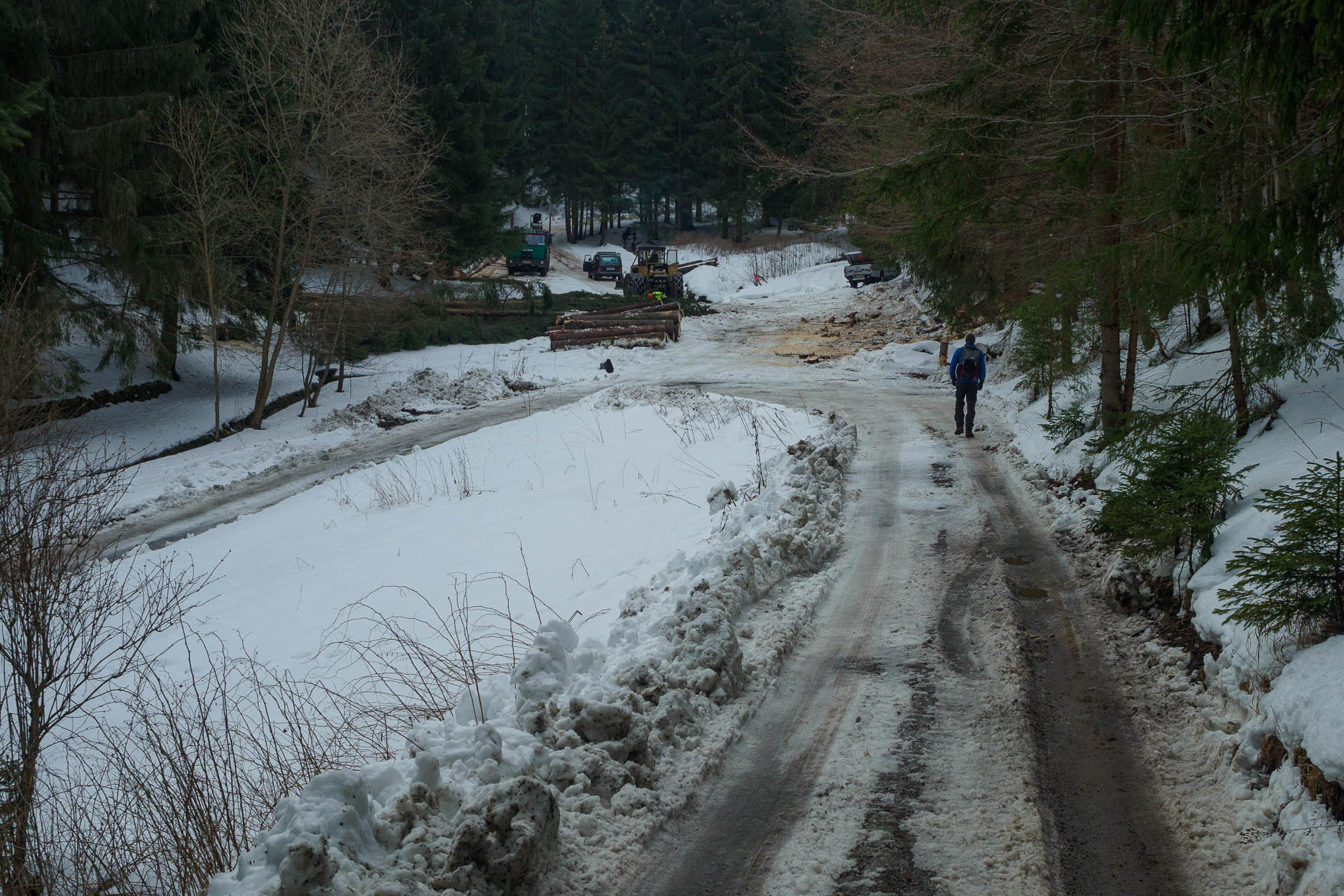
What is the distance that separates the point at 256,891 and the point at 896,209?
57.1 feet

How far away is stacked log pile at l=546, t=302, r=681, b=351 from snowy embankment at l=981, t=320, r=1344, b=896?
2390 centimetres

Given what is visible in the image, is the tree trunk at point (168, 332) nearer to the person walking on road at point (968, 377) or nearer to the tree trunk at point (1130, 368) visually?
the person walking on road at point (968, 377)

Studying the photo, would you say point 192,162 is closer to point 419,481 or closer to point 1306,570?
point 419,481

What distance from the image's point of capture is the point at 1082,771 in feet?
15.1

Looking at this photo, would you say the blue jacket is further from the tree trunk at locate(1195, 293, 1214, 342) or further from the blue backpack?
the tree trunk at locate(1195, 293, 1214, 342)

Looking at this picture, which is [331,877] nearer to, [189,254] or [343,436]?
[343,436]

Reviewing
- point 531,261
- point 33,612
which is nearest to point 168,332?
point 33,612

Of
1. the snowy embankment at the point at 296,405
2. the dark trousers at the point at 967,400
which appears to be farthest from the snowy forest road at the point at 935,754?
the snowy embankment at the point at 296,405

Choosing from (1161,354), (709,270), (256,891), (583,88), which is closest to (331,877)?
(256,891)

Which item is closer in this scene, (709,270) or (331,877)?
(331,877)

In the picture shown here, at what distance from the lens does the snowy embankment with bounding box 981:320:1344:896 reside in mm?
3672

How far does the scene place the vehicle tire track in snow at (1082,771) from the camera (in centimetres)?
378

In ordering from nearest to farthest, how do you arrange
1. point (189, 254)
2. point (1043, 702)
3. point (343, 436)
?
point (1043, 702)
point (343, 436)
point (189, 254)

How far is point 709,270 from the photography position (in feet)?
176
